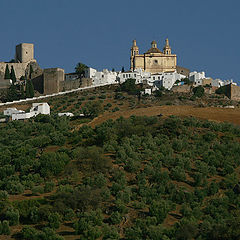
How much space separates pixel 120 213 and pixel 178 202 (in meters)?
3.26

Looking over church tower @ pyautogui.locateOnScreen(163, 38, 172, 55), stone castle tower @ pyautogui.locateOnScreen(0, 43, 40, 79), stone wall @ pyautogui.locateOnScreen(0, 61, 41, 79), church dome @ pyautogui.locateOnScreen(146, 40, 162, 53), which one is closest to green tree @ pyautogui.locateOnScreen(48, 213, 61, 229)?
church dome @ pyautogui.locateOnScreen(146, 40, 162, 53)

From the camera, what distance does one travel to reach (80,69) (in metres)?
81.0

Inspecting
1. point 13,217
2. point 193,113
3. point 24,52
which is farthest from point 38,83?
point 13,217

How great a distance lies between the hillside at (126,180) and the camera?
26312 millimetres

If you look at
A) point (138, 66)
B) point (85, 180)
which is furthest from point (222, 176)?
point (138, 66)

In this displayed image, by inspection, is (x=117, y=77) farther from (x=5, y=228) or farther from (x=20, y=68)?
(x=5, y=228)

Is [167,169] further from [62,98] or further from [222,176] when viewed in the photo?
[62,98]

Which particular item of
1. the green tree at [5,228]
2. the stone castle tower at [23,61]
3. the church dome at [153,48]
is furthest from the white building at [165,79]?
the green tree at [5,228]

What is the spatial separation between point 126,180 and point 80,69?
50.1 metres

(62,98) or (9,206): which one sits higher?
(62,98)

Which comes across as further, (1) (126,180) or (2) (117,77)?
(2) (117,77)

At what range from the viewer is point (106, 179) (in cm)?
3238

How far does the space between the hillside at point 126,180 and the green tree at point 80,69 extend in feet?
107

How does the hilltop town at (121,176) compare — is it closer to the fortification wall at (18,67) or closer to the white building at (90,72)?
the white building at (90,72)
